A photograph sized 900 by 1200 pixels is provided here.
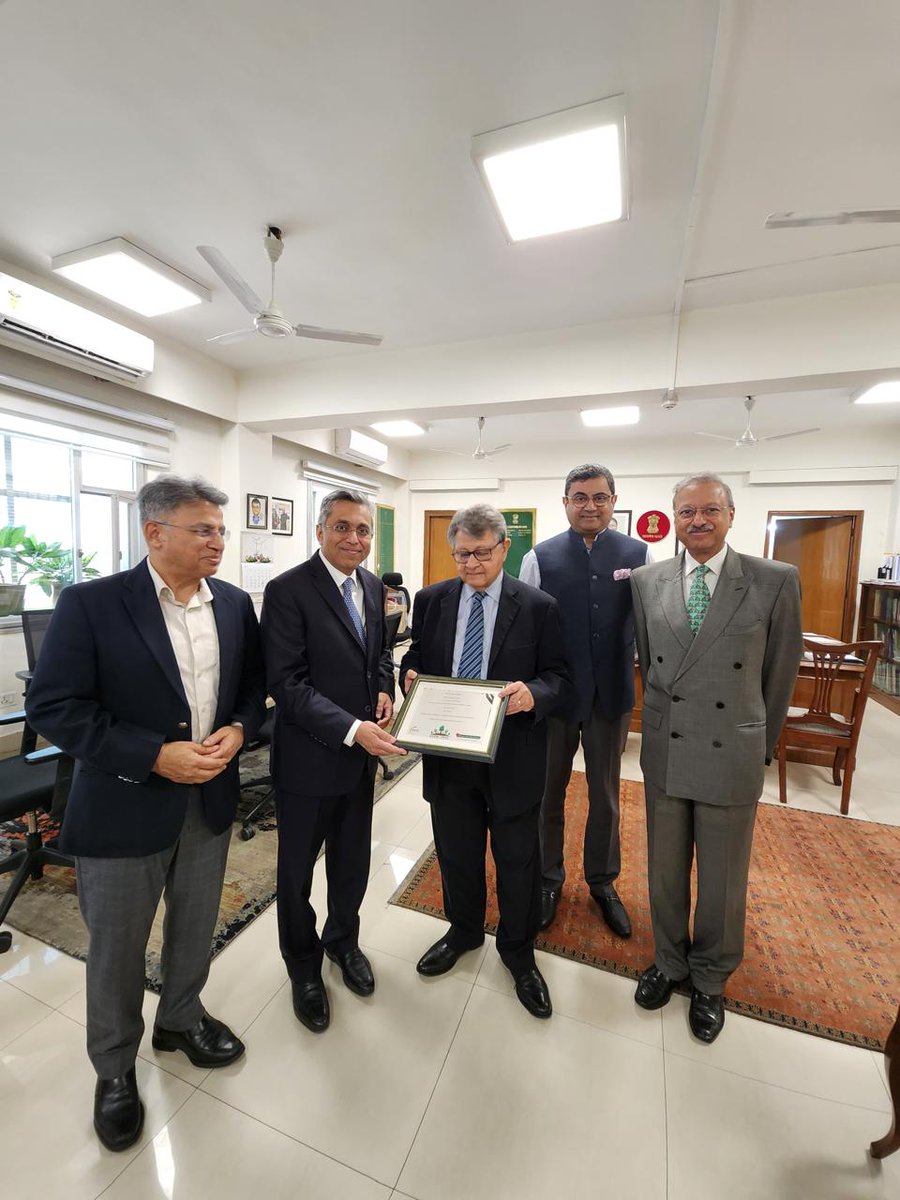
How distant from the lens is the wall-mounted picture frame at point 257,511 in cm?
502

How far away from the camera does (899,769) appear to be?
396 cm

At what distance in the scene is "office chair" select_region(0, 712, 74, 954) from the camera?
1.90 m

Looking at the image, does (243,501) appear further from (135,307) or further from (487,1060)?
(487,1060)

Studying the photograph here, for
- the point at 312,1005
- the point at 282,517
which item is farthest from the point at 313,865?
the point at 282,517

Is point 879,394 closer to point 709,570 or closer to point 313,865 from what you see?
point 709,570

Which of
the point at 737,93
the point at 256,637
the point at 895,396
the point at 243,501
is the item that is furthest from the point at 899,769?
the point at 243,501

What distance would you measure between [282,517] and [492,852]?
16.1 ft

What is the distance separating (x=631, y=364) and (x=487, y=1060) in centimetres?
418

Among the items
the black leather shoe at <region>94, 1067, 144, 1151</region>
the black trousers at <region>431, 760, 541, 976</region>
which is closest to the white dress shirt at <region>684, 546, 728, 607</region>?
the black trousers at <region>431, 760, 541, 976</region>

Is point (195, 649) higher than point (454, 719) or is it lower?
higher

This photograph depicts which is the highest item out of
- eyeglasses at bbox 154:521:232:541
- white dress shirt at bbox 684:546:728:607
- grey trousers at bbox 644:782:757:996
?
eyeglasses at bbox 154:521:232:541

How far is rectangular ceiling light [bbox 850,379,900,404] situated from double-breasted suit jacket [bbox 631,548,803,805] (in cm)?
430

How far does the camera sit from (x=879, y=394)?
4.58m

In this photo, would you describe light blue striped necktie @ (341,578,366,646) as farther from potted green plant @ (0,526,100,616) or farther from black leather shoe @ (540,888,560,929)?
potted green plant @ (0,526,100,616)
